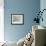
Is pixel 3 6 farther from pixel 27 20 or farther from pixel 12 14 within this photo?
pixel 27 20

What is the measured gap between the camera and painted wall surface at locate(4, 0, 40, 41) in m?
5.54

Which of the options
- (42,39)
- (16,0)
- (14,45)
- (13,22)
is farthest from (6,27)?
(42,39)

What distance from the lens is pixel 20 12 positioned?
558cm

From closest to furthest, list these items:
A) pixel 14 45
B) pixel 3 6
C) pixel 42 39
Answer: pixel 42 39 < pixel 14 45 < pixel 3 6

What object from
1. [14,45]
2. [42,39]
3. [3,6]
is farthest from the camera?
[3,6]

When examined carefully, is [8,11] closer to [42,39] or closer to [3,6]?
[3,6]

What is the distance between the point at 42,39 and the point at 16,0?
308 cm

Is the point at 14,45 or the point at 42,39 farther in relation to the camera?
the point at 14,45

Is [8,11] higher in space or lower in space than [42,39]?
higher

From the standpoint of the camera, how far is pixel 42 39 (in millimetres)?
2832

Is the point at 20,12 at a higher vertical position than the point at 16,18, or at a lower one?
higher

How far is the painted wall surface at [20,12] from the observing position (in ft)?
18.2

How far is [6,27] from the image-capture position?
5543mm

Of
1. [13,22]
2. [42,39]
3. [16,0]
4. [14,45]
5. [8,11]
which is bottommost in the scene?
[14,45]
